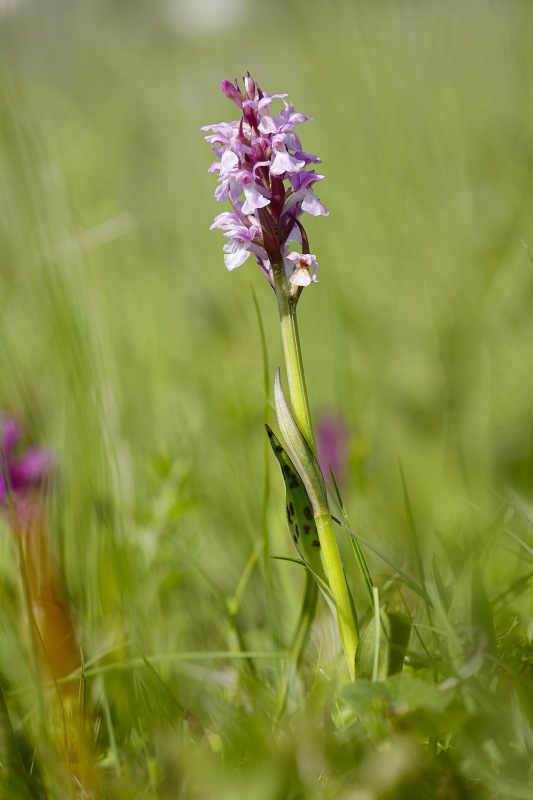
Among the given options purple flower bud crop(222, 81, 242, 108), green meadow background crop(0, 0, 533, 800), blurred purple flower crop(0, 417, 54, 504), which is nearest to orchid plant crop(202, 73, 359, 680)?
purple flower bud crop(222, 81, 242, 108)

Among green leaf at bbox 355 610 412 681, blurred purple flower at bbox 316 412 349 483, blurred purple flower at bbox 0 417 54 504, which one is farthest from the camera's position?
blurred purple flower at bbox 316 412 349 483

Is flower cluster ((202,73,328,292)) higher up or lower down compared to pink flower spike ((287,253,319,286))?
higher up

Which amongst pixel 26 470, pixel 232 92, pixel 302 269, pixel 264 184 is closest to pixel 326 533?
pixel 302 269

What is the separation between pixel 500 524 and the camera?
78cm

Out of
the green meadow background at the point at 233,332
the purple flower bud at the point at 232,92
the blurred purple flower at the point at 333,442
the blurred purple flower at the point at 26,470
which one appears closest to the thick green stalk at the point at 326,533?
the green meadow background at the point at 233,332

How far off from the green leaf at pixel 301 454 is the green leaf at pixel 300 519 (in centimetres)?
4

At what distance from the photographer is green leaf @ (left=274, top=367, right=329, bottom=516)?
0.74 m

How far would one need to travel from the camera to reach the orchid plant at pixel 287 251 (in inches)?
29.5

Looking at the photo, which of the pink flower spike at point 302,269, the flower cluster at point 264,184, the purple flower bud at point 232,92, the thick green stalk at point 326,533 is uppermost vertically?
the purple flower bud at point 232,92

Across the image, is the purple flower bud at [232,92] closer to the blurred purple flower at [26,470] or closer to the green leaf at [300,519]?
the green leaf at [300,519]

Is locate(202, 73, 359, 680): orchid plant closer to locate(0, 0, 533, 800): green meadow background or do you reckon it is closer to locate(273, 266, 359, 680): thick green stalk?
locate(273, 266, 359, 680): thick green stalk

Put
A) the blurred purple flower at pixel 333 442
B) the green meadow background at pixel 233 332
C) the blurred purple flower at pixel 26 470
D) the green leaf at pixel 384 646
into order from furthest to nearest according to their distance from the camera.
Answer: the blurred purple flower at pixel 333 442
the blurred purple flower at pixel 26 470
the green meadow background at pixel 233 332
the green leaf at pixel 384 646

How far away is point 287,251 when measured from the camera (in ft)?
2.68

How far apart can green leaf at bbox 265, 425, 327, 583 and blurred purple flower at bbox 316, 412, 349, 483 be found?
30.0 inches
